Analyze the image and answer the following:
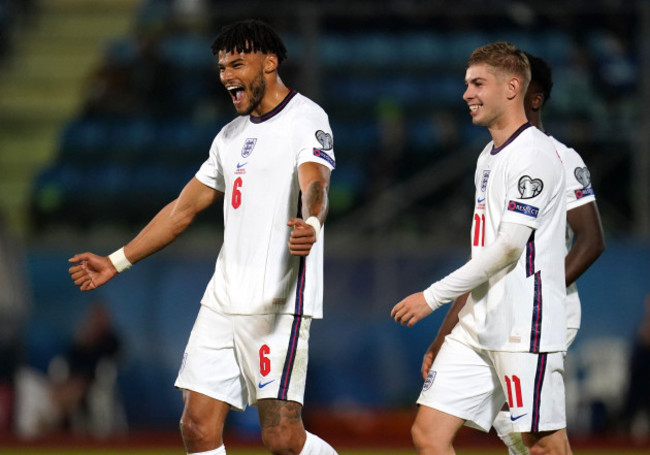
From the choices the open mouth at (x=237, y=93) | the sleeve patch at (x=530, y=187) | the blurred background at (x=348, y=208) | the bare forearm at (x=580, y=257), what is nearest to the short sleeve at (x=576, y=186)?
the bare forearm at (x=580, y=257)

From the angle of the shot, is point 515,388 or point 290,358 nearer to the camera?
point 515,388

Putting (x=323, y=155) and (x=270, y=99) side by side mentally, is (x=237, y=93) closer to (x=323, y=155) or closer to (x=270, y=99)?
(x=270, y=99)

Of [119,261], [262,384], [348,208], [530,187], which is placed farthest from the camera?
[348,208]

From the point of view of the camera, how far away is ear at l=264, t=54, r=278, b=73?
5332 millimetres

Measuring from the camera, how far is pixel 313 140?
17.0 ft

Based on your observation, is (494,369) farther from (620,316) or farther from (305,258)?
(620,316)

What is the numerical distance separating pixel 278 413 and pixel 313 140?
1.27 meters

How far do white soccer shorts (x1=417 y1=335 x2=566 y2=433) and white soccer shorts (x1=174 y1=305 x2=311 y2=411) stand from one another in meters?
0.62

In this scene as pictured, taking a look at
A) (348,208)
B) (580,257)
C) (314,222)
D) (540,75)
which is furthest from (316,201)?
(348,208)

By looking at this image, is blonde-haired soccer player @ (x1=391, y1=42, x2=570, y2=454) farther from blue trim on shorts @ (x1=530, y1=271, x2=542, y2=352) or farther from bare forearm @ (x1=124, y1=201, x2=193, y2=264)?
bare forearm @ (x1=124, y1=201, x2=193, y2=264)

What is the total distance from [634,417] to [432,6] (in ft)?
17.6

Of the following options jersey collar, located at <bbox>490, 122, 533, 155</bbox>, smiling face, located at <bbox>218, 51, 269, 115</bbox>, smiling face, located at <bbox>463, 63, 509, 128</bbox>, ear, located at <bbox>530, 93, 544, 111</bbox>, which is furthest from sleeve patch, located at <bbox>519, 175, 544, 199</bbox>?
smiling face, located at <bbox>218, 51, 269, 115</bbox>

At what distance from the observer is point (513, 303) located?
16.4 feet

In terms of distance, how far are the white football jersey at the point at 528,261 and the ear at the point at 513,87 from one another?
16 cm
